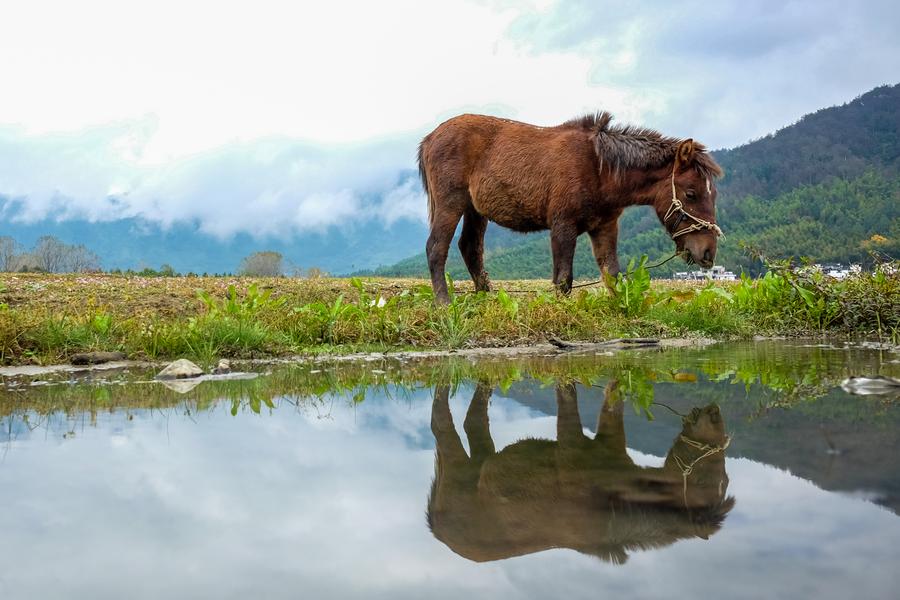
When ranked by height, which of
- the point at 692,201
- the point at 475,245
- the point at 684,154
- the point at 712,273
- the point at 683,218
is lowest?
the point at 712,273

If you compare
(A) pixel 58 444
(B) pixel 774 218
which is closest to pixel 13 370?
(A) pixel 58 444

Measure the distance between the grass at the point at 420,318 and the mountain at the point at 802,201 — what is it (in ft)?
143

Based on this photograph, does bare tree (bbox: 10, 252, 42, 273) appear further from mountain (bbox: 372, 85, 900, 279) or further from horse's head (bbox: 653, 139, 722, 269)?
mountain (bbox: 372, 85, 900, 279)

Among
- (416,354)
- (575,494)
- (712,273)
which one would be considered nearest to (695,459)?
(575,494)

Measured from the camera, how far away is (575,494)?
5.95ft

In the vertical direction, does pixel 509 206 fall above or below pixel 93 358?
above

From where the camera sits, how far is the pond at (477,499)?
1.35 m

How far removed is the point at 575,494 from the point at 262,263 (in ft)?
104

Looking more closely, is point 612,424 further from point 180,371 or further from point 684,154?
point 684,154

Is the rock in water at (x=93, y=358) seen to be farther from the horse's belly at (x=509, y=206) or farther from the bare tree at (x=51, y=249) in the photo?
the bare tree at (x=51, y=249)

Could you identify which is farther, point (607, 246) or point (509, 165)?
point (509, 165)

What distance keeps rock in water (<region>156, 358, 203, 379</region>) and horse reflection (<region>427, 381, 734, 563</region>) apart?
2.32 meters

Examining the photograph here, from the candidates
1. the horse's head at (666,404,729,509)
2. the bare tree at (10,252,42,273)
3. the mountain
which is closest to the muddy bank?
the horse's head at (666,404,729,509)

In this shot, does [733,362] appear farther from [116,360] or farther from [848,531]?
[116,360]
